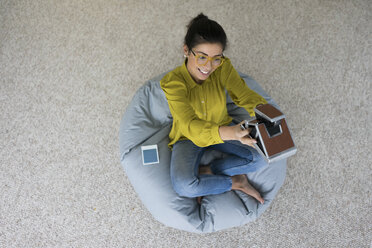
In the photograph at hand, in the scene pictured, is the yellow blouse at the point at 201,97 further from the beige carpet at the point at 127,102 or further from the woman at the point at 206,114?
the beige carpet at the point at 127,102

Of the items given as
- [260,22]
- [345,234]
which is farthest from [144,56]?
[345,234]

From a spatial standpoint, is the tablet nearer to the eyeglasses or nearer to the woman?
the woman

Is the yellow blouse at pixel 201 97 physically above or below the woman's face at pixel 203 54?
below

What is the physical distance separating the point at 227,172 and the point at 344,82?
4.06 feet

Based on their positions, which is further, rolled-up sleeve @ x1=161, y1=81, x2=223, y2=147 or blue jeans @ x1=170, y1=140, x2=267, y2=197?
blue jeans @ x1=170, y1=140, x2=267, y2=197

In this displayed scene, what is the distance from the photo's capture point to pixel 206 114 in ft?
4.61

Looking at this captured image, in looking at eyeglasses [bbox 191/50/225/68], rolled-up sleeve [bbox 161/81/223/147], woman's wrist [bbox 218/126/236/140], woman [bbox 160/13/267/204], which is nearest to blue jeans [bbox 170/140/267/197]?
woman [bbox 160/13/267/204]

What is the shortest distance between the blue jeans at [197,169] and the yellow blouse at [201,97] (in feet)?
0.63

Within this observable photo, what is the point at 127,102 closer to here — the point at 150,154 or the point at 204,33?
the point at 150,154

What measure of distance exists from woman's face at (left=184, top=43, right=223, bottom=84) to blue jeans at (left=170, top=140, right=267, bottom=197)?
1.38ft

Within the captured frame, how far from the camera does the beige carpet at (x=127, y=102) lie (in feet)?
5.74

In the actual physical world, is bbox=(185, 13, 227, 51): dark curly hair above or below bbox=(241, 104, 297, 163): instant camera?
above

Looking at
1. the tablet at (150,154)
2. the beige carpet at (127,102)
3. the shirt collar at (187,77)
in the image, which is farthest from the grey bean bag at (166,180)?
the shirt collar at (187,77)

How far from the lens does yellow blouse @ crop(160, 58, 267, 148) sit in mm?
1242
